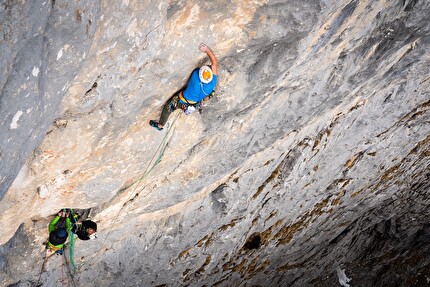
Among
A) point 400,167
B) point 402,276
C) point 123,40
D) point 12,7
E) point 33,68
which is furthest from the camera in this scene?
point 402,276

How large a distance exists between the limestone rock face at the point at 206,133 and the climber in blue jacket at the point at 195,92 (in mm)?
116

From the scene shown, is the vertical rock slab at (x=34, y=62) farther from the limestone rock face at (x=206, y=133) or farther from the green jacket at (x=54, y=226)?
the green jacket at (x=54, y=226)

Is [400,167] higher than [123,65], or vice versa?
[123,65]

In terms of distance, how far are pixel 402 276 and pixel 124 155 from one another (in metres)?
14.7

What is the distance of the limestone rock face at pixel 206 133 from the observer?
4246 mm

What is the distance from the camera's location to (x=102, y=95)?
16.4ft

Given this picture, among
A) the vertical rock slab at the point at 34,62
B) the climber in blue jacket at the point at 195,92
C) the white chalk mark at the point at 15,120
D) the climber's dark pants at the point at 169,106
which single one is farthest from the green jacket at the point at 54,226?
the white chalk mark at the point at 15,120

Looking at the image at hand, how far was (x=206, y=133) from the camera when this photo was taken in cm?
730

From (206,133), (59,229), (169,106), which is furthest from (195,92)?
(59,229)

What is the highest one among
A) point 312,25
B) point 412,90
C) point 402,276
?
point 312,25

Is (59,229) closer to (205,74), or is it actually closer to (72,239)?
(72,239)

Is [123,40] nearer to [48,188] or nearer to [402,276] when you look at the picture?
[48,188]

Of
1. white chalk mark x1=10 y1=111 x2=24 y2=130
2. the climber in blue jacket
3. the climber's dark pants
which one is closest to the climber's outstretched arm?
the climber in blue jacket

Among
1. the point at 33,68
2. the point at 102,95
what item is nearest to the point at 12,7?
the point at 33,68
